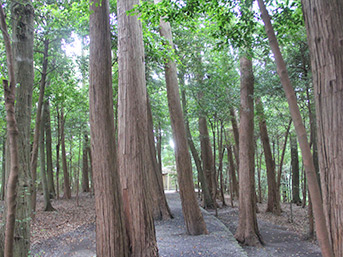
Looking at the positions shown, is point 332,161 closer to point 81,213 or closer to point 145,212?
point 145,212

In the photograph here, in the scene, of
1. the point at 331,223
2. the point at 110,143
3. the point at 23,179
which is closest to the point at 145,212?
the point at 110,143

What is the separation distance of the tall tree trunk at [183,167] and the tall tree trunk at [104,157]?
3.88m

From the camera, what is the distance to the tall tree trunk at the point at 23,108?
376 cm

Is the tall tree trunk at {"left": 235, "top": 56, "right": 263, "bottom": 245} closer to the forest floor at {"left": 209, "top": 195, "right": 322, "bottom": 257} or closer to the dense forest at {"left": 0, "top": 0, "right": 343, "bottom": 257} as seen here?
the dense forest at {"left": 0, "top": 0, "right": 343, "bottom": 257}

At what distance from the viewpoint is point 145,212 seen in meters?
4.70

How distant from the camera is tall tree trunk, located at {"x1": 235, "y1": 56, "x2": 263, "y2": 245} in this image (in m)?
7.87

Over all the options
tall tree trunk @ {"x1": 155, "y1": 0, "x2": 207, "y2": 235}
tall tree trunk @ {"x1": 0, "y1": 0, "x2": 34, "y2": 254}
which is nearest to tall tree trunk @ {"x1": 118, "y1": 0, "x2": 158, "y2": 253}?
tall tree trunk @ {"x1": 0, "y1": 0, "x2": 34, "y2": 254}

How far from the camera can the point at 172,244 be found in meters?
6.89

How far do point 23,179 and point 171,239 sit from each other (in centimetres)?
495

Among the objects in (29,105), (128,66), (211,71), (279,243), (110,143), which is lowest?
(279,243)

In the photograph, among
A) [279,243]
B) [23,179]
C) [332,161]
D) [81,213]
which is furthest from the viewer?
[81,213]

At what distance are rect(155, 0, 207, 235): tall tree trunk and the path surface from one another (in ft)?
1.31

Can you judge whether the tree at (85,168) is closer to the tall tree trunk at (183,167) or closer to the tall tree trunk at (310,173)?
the tall tree trunk at (183,167)

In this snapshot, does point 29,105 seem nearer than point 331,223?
No
